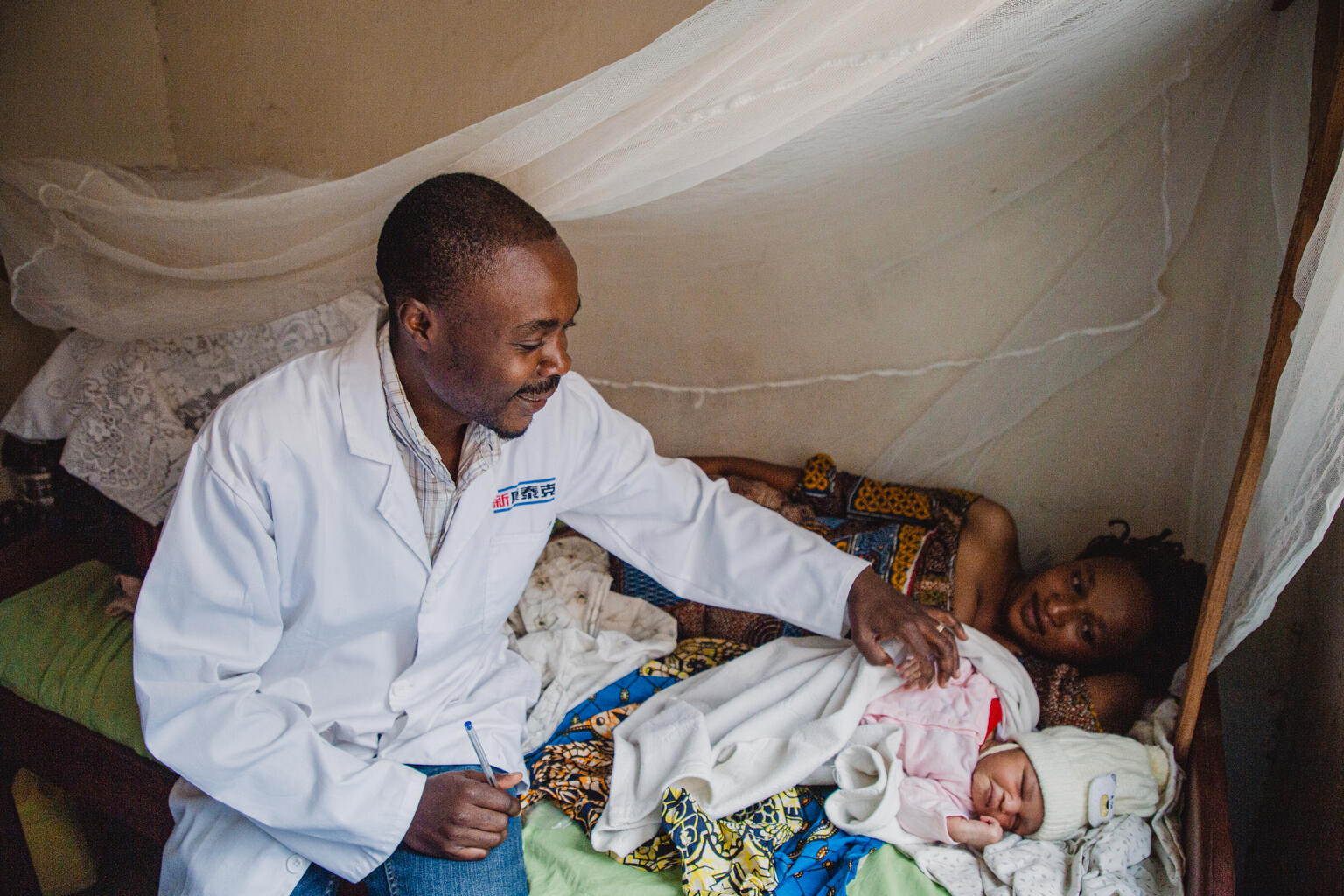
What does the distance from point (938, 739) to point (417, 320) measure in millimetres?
1159

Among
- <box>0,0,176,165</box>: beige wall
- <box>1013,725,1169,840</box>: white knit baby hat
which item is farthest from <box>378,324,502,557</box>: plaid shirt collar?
<box>0,0,176,165</box>: beige wall

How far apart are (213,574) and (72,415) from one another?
1.20m

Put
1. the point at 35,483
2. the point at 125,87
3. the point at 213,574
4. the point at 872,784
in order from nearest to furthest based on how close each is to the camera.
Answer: the point at 213,574
the point at 872,784
the point at 35,483
the point at 125,87

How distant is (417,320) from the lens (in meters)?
1.38

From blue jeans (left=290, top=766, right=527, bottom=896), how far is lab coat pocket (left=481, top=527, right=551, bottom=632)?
0.38 metres

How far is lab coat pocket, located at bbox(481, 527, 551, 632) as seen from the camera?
159cm

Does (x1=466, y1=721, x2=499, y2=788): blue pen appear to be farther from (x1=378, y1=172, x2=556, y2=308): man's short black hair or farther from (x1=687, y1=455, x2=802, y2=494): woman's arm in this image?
(x1=687, y1=455, x2=802, y2=494): woman's arm

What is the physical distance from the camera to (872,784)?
1596 millimetres

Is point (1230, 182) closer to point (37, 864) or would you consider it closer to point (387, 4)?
point (387, 4)

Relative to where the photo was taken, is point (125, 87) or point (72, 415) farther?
point (125, 87)

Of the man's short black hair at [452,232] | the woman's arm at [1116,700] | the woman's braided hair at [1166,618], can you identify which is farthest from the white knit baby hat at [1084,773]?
the man's short black hair at [452,232]

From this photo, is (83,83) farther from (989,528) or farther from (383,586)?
(989,528)

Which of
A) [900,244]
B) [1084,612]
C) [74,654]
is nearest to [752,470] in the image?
[900,244]

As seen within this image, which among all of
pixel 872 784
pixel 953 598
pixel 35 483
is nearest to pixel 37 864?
pixel 35 483
